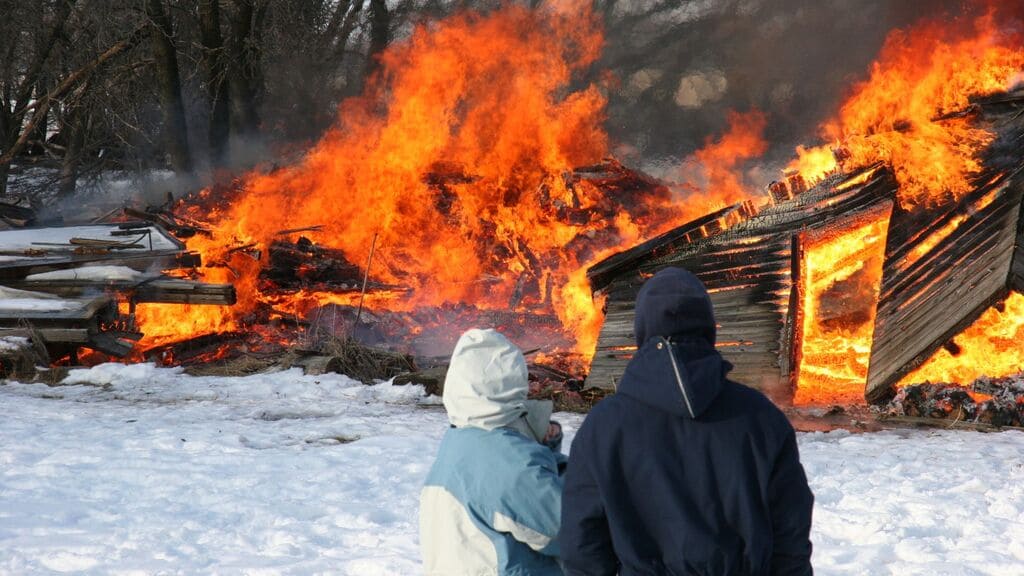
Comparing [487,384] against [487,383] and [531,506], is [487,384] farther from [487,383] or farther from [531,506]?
[531,506]

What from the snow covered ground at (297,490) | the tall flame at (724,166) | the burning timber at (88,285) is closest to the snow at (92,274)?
the burning timber at (88,285)

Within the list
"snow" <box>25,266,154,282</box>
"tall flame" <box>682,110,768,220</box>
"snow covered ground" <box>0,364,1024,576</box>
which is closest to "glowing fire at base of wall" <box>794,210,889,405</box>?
"snow covered ground" <box>0,364,1024,576</box>

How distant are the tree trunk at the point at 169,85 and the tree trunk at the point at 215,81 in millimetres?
717

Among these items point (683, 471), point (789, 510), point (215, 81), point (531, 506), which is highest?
point (215, 81)

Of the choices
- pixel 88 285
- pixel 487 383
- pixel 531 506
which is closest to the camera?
pixel 531 506

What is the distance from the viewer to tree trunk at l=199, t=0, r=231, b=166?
19.4 meters

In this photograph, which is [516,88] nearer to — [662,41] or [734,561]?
[662,41]

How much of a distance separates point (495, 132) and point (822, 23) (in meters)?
8.98

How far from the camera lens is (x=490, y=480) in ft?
9.19

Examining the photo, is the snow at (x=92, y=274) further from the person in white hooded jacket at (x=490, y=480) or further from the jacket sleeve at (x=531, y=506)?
the jacket sleeve at (x=531, y=506)

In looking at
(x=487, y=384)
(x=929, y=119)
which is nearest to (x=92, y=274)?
(x=487, y=384)

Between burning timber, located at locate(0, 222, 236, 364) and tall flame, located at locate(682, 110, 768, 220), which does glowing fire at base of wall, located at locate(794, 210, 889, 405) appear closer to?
tall flame, located at locate(682, 110, 768, 220)

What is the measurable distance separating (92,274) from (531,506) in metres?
11.3

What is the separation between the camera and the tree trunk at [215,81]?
19422mm
